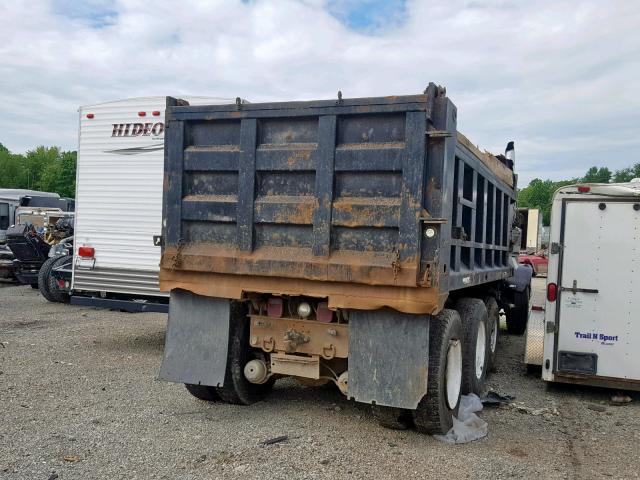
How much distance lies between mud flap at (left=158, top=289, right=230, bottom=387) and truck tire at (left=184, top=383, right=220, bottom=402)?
1.25 feet

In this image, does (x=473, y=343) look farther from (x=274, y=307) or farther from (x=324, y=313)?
(x=274, y=307)

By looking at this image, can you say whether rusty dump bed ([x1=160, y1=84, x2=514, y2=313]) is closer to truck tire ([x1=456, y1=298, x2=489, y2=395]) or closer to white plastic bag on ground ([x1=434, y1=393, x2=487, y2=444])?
truck tire ([x1=456, y1=298, x2=489, y2=395])

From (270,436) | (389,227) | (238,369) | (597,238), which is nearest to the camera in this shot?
(389,227)

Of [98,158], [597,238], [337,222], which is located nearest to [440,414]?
[337,222]

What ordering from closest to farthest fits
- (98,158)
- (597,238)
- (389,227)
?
1. (389,227)
2. (597,238)
3. (98,158)

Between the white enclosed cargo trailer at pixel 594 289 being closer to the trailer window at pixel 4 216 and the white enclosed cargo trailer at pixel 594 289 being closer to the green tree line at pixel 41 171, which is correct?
the trailer window at pixel 4 216

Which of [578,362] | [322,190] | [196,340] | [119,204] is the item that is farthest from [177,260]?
[578,362]

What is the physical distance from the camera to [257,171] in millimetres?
4973

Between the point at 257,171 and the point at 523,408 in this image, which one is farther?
the point at 523,408

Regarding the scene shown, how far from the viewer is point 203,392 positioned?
561 cm

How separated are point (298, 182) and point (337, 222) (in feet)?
1.62

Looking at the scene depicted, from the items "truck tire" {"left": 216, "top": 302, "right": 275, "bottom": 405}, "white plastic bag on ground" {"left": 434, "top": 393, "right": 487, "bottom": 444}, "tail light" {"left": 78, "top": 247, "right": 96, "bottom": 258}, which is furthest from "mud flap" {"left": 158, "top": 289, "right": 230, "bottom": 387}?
"tail light" {"left": 78, "top": 247, "right": 96, "bottom": 258}

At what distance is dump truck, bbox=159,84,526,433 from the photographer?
4.50 m

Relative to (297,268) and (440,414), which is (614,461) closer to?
(440,414)
